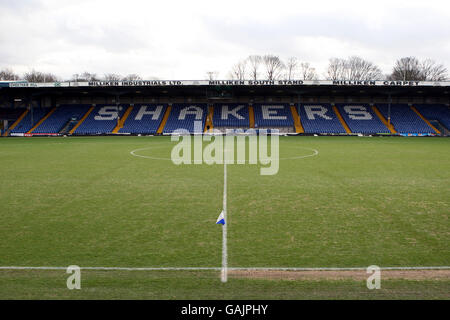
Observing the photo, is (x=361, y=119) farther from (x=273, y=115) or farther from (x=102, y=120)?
(x=102, y=120)

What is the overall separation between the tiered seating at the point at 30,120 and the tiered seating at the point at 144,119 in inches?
574

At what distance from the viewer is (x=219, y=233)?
9.09 metres

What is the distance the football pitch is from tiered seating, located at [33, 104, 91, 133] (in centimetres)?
3747

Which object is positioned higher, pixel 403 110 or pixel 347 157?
pixel 403 110

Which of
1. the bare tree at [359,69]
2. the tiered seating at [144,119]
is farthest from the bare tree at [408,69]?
the tiered seating at [144,119]

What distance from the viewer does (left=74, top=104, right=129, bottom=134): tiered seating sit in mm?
51594

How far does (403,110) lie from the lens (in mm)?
54562

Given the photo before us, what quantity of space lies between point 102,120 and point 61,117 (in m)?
6.88

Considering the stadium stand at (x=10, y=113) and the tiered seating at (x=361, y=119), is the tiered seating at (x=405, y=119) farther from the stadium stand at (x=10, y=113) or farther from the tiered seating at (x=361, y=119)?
the stadium stand at (x=10, y=113)

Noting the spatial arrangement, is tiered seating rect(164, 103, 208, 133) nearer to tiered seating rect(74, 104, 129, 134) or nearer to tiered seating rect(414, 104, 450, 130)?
tiered seating rect(74, 104, 129, 134)

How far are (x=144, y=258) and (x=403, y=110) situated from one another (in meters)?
57.0

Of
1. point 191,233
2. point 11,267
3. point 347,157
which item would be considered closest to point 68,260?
point 11,267
